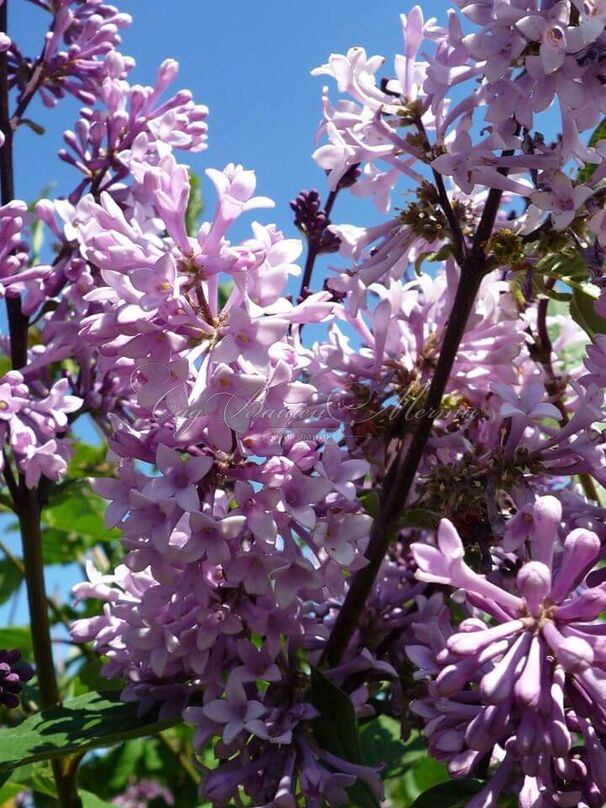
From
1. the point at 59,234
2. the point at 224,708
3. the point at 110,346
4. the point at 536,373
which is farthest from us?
the point at 59,234

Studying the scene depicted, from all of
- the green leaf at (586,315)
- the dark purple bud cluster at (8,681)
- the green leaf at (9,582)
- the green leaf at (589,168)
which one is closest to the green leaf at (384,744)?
the dark purple bud cluster at (8,681)

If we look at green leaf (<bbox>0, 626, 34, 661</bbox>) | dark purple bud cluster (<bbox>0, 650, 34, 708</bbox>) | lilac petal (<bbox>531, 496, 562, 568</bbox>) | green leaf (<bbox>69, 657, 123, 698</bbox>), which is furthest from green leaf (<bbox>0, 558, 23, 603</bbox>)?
lilac petal (<bbox>531, 496, 562, 568</bbox>)

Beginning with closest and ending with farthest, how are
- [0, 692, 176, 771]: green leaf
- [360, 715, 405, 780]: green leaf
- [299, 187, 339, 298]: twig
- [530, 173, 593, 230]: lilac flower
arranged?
[530, 173, 593, 230]: lilac flower → [0, 692, 176, 771]: green leaf → [299, 187, 339, 298]: twig → [360, 715, 405, 780]: green leaf

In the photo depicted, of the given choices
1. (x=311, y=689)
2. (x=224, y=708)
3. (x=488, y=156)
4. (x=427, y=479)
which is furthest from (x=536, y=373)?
(x=224, y=708)

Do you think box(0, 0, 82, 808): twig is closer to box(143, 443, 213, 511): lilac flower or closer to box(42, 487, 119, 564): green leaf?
box(143, 443, 213, 511): lilac flower

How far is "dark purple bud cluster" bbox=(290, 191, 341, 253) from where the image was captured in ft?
8.77

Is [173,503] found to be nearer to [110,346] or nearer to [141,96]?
[110,346]

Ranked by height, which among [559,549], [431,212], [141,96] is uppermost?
[141,96]

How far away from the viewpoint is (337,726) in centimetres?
203

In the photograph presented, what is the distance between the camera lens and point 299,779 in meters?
2.04

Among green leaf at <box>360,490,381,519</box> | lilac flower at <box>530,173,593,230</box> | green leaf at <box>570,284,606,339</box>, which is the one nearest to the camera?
lilac flower at <box>530,173,593,230</box>

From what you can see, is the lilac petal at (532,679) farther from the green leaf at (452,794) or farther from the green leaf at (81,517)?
the green leaf at (81,517)

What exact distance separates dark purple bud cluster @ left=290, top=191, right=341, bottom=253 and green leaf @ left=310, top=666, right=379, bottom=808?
1.25 metres

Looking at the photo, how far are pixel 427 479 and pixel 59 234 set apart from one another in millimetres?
1423
